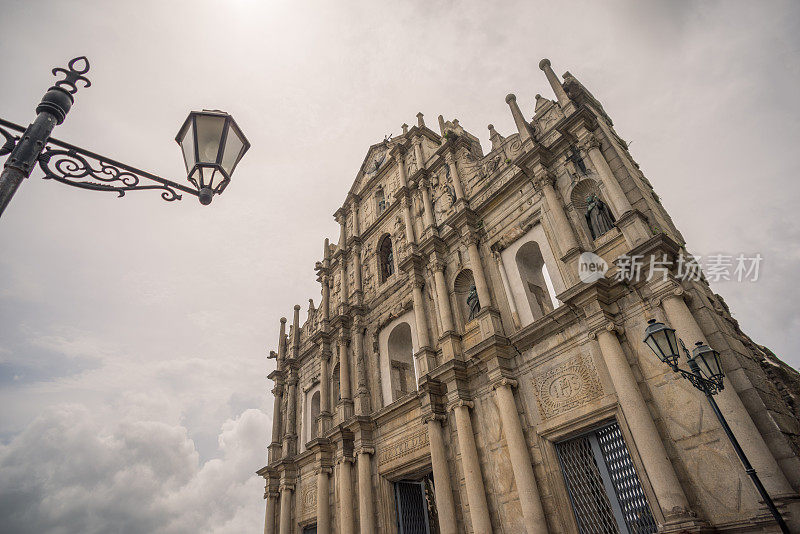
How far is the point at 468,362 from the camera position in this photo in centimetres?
1248

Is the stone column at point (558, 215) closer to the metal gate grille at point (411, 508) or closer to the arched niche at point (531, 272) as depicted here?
the arched niche at point (531, 272)

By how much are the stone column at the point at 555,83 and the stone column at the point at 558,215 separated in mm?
2440

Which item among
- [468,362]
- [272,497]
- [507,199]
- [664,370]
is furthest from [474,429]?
[272,497]

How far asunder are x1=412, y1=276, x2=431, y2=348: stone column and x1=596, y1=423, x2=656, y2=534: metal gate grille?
590 centimetres

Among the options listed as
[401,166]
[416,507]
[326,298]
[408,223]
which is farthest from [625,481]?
[326,298]

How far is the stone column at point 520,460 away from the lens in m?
9.39

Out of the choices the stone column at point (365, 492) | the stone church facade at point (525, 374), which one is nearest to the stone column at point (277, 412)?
the stone church facade at point (525, 374)

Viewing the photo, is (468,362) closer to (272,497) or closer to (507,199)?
(507,199)

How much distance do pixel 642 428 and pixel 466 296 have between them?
713cm

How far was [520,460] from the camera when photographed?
10.1 m

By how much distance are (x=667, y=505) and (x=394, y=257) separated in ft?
40.6

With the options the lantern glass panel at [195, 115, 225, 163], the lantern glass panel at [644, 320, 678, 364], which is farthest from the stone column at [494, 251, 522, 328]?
the lantern glass panel at [195, 115, 225, 163]

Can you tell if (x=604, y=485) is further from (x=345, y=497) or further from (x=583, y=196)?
(x=345, y=497)

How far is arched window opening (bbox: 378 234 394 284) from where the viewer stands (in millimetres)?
19109
